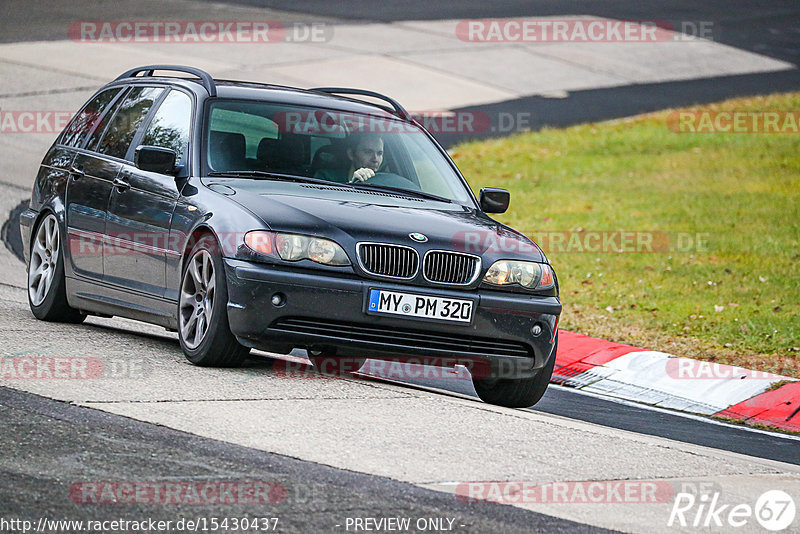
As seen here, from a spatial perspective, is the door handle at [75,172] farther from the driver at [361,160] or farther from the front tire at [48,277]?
the driver at [361,160]

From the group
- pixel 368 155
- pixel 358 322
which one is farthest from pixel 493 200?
pixel 358 322

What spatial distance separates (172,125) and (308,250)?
1.88 meters

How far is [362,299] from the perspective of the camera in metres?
6.98

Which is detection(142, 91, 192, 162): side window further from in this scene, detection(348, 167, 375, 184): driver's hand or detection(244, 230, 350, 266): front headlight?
detection(244, 230, 350, 266): front headlight

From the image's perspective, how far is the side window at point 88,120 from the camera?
946cm

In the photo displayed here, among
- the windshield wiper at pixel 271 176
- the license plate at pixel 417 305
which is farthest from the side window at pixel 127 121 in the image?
the license plate at pixel 417 305

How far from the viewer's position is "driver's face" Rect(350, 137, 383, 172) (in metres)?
8.28

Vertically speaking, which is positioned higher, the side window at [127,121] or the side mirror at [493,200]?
the side window at [127,121]

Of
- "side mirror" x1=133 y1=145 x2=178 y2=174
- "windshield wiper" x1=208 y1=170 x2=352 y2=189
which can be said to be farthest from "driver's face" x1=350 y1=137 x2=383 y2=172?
"side mirror" x1=133 y1=145 x2=178 y2=174

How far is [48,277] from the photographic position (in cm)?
912

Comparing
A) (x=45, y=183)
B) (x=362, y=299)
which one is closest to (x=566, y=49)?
(x=45, y=183)

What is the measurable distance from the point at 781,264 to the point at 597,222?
2.94 metres

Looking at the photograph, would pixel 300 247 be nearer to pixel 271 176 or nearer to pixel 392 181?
pixel 271 176

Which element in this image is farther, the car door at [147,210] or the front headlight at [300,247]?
the car door at [147,210]
